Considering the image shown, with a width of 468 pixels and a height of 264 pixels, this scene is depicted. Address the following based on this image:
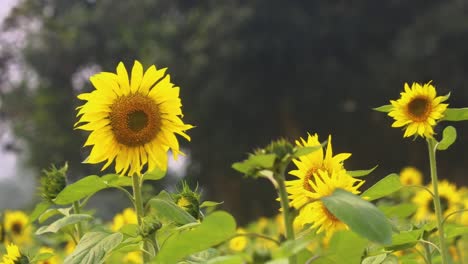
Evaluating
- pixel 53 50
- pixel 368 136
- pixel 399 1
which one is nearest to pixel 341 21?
pixel 399 1

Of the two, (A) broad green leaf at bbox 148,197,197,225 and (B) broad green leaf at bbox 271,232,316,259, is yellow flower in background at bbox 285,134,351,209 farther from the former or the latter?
(B) broad green leaf at bbox 271,232,316,259

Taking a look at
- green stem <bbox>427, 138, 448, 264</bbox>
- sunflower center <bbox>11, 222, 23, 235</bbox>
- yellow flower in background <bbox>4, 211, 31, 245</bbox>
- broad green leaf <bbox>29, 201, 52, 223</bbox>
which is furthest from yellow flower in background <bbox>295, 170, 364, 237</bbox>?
sunflower center <bbox>11, 222, 23, 235</bbox>

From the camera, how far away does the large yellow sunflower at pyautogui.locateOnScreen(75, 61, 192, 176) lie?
A: 47.4 inches

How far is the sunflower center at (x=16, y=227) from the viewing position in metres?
3.17

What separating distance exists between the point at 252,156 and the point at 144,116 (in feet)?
1.57

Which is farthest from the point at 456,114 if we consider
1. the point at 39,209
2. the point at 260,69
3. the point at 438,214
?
the point at 260,69

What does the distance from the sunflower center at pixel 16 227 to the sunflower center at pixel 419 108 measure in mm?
2211

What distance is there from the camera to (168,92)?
1220 mm

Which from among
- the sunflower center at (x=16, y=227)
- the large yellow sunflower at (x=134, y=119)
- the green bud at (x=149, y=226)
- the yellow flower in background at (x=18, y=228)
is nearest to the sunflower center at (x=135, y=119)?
the large yellow sunflower at (x=134, y=119)

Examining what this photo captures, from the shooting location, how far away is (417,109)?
1360mm

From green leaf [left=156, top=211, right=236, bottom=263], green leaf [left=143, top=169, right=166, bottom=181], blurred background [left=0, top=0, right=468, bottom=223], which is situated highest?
blurred background [left=0, top=0, right=468, bottom=223]

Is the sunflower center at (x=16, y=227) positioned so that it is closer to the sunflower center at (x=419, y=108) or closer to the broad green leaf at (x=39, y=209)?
the broad green leaf at (x=39, y=209)

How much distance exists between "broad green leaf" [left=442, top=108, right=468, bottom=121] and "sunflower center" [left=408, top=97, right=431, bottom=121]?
87mm

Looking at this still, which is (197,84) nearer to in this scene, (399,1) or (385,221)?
(399,1)
